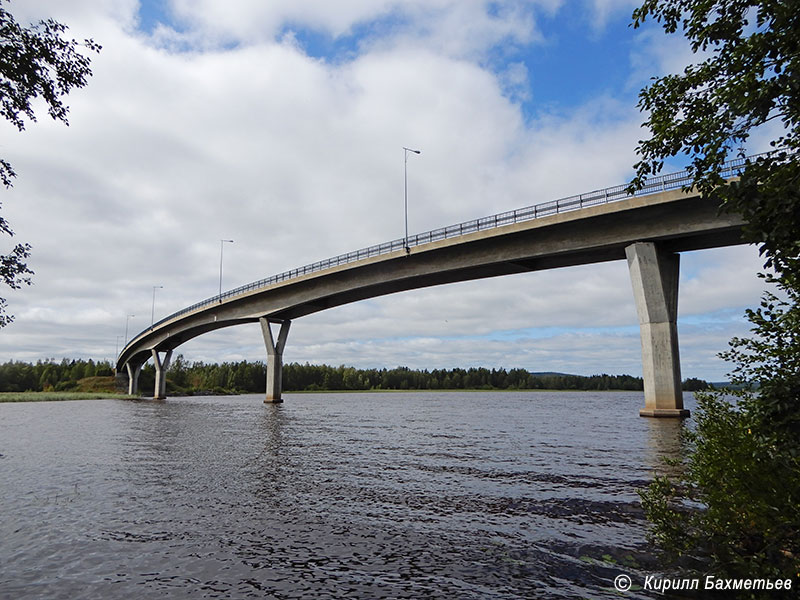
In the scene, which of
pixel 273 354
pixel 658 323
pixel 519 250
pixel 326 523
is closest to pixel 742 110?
pixel 326 523

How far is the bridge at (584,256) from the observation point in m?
34.2

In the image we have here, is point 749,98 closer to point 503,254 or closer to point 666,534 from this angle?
point 666,534

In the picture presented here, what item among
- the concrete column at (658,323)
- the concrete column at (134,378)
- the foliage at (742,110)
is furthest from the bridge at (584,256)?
the concrete column at (134,378)

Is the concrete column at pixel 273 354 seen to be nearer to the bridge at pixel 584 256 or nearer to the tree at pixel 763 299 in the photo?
the bridge at pixel 584 256

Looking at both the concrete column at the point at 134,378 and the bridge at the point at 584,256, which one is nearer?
the bridge at the point at 584,256

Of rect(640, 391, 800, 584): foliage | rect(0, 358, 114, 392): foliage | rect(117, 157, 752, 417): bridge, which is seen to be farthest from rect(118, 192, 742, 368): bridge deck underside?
rect(0, 358, 114, 392): foliage

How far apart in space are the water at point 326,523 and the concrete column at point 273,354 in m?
49.9

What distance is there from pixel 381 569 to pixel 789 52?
885 centimetres

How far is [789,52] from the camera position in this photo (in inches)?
237

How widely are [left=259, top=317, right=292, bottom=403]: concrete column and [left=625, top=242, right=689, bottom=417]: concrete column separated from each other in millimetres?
49978

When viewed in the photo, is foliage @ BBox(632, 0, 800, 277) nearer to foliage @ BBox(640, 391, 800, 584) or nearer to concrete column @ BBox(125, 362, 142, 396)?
foliage @ BBox(640, 391, 800, 584)

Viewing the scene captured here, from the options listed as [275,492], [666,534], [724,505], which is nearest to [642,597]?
[666,534]

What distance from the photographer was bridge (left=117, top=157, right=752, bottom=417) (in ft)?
112

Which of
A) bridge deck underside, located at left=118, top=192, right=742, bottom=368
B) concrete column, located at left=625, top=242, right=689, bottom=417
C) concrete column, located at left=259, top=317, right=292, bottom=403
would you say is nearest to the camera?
bridge deck underside, located at left=118, top=192, right=742, bottom=368
